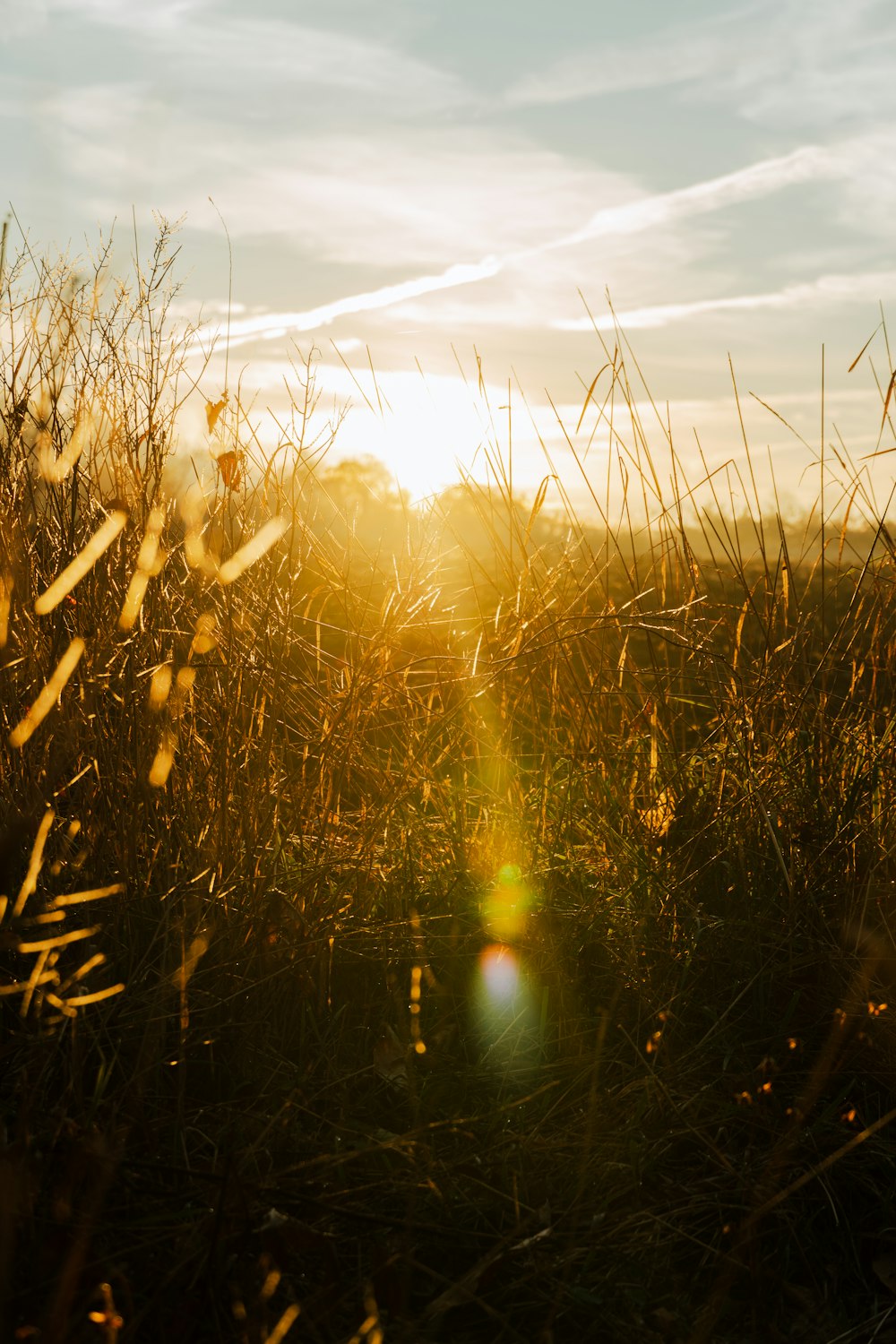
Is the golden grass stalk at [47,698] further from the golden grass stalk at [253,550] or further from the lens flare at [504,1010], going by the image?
the lens flare at [504,1010]

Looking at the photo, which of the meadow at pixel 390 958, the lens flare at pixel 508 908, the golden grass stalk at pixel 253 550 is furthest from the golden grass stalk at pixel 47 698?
the lens flare at pixel 508 908

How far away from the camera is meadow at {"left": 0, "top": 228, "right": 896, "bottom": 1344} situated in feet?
4.48

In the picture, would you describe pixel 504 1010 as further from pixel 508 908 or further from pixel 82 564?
pixel 82 564

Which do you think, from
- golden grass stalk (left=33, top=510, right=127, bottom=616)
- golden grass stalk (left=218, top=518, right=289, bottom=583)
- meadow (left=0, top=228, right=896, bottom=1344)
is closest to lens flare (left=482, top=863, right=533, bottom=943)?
meadow (left=0, top=228, right=896, bottom=1344)

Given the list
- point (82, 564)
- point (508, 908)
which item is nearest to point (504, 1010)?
point (508, 908)

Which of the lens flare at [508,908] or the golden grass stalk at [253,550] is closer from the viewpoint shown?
the golden grass stalk at [253,550]

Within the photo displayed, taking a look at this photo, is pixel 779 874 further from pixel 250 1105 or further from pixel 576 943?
pixel 250 1105

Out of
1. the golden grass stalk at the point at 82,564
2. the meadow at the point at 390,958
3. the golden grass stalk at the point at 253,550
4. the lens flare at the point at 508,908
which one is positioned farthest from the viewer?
the lens flare at the point at 508,908

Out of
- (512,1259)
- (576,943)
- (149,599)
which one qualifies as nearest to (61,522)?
(149,599)

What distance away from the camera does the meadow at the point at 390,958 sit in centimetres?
136

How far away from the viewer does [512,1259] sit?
1421mm

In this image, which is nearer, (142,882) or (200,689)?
(142,882)

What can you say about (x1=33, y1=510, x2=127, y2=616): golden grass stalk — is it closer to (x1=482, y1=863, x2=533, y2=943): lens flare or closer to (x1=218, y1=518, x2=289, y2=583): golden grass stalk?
(x1=218, y1=518, x2=289, y2=583): golden grass stalk

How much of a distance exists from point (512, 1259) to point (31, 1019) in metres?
0.85
